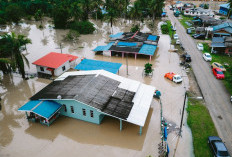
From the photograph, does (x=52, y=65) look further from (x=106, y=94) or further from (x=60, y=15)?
(x=60, y=15)

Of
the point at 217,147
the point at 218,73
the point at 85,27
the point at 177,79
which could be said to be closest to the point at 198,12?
the point at 85,27

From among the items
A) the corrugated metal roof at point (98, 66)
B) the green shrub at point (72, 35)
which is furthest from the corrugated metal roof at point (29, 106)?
the green shrub at point (72, 35)

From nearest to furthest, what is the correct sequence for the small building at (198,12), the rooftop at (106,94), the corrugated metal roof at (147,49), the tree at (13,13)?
the rooftop at (106,94) → the corrugated metal roof at (147,49) → the tree at (13,13) → the small building at (198,12)

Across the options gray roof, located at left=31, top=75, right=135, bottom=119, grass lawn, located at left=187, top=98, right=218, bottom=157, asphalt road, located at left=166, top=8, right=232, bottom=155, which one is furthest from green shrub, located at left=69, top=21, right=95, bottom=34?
grass lawn, located at left=187, top=98, right=218, bottom=157

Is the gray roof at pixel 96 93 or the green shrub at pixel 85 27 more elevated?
the green shrub at pixel 85 27

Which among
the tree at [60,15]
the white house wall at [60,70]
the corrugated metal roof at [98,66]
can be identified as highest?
the tree at [60,15]

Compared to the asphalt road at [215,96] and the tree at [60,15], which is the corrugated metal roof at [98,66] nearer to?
the asphalt road at [215,96]

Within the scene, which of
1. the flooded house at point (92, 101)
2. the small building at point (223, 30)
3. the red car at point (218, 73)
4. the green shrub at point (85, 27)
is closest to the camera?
the flooded house at point (92, 101)

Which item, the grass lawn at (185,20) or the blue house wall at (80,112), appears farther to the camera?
the grass lawn at (185,20)
